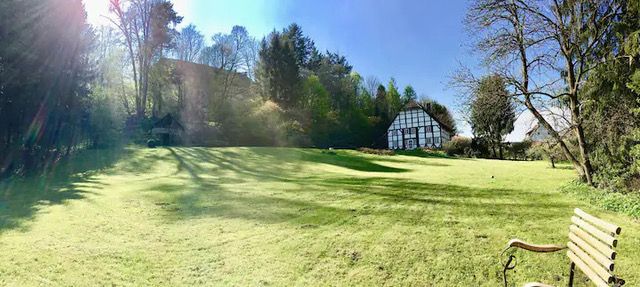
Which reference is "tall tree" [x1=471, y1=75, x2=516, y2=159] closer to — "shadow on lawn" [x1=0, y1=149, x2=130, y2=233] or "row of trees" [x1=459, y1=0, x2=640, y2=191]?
"row of trees" [x1=459, y1=0, x2=640, y2=191]

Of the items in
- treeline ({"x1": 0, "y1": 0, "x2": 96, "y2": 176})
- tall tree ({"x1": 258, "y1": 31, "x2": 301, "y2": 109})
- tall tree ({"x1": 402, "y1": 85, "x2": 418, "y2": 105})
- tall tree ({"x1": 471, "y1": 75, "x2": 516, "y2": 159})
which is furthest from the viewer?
tall tree ({"x1": 402, "y1": 85, "x2": 418, "y2": 105})

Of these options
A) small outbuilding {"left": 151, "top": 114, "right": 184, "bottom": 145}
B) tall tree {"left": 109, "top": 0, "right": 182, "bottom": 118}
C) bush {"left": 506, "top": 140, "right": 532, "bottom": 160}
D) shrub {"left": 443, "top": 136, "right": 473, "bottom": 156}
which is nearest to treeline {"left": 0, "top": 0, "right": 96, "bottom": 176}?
small outbuilding {"left": 151, "top": 114, "right": 184, "bottom": 145}

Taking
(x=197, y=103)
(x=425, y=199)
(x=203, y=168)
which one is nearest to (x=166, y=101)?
(x=197, y=103)

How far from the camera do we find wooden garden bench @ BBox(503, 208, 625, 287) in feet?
9.21

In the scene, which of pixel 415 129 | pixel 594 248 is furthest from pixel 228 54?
pixel 594 248

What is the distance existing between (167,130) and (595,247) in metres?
30.2

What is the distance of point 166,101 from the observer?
130 feet

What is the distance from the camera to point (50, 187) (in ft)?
38.9

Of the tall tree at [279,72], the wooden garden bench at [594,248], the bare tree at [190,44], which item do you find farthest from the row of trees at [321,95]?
the wooden garden bench at [594,248]

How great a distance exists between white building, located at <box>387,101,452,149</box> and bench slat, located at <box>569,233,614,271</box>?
4510 centimetres

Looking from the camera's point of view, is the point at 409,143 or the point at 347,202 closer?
the point at 347,202

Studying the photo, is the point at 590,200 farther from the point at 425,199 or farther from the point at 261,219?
the point at 261,219

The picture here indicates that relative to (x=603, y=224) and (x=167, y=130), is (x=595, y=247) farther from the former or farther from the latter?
(x=167, y=130)

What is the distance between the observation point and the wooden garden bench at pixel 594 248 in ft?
9.21
